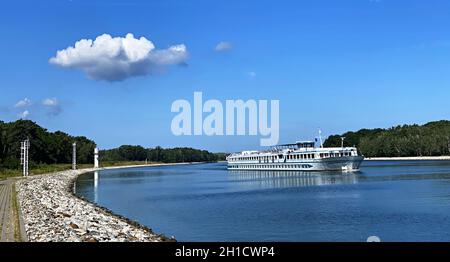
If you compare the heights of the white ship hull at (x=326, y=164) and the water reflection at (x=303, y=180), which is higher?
the white ship hull at (x=326, y=164)

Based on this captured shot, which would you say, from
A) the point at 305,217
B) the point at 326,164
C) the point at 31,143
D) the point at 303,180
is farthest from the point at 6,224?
the point at 31,143

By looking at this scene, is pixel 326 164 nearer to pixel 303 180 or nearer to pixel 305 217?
pixel 303 180

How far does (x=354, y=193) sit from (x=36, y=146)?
108422 millimetres

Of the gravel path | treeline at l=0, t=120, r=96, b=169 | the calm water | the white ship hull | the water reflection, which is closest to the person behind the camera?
the gravel path

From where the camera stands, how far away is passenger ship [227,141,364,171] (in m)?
98.4

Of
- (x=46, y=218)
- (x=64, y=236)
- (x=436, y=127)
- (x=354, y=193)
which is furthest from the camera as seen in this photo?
(x=436, y=127)

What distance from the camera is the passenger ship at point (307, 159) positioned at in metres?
98.4

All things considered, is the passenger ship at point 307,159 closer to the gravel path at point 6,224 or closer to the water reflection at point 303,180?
the water reflection at point 303,180

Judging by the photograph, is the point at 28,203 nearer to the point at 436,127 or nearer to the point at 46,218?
the point at 46,218

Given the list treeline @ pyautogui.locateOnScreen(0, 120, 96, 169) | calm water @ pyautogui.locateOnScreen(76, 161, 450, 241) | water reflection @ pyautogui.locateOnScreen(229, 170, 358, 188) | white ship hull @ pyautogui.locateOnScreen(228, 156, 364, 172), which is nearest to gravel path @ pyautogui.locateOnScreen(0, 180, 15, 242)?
calm water @ pyautogui.locateOnScreen(76, 161, 450, 241)

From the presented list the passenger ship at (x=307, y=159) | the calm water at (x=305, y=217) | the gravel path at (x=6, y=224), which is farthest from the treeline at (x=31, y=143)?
the gravel path at (x=6, y=224)

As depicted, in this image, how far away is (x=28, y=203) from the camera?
34.2 m

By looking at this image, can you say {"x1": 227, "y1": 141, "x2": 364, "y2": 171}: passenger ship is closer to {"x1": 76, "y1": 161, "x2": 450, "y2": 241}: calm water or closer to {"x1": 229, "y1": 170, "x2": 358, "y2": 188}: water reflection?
{"x1": 229, "y1": 170, "x2": 358, "y2": 188}: water reflection
